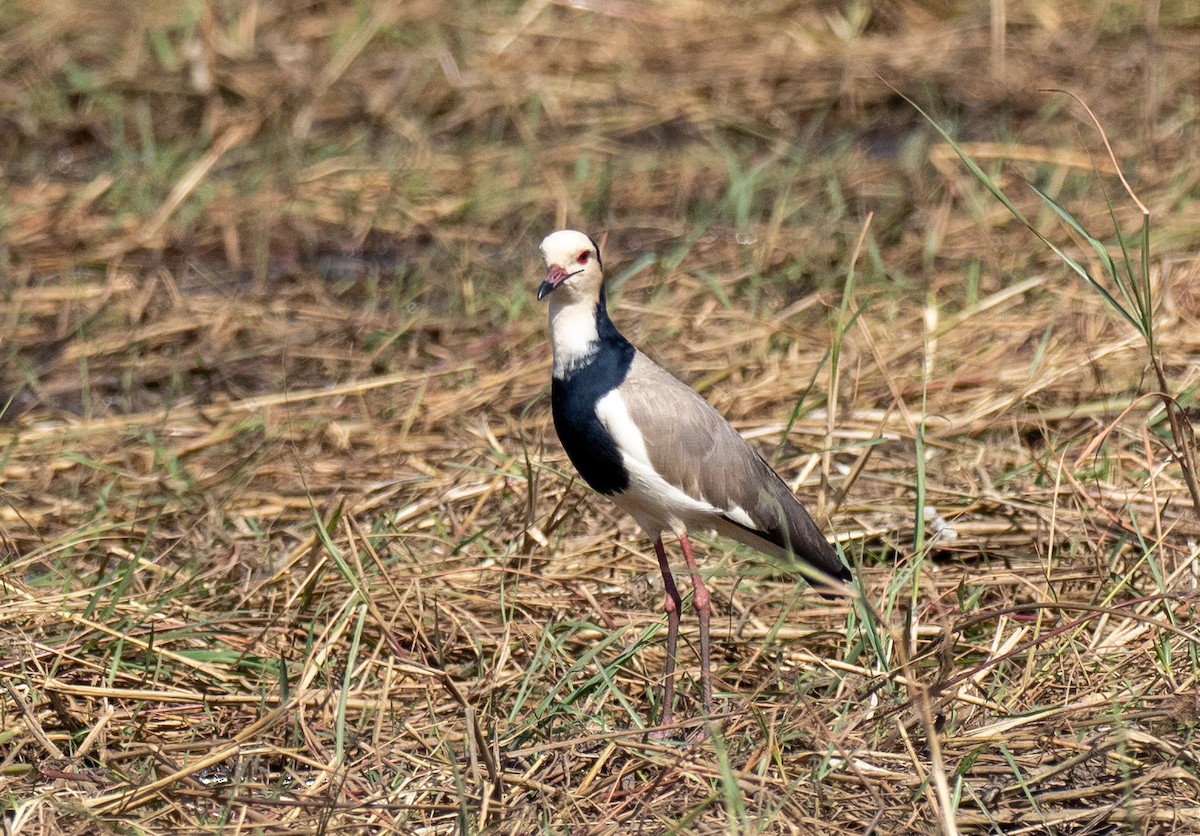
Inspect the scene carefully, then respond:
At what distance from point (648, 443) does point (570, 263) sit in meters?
0.47

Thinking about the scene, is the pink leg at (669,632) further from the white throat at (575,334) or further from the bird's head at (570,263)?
the bird's head at (570,263)

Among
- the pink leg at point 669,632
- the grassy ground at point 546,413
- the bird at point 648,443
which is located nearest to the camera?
the grassy ground at point 546,413

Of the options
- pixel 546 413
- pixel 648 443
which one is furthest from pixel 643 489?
pixel 546 413

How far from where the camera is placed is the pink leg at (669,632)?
3568 mm

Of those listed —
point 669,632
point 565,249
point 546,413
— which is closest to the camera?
point 565,249

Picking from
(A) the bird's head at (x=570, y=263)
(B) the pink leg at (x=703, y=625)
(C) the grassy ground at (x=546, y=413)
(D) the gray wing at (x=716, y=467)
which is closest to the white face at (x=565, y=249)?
(A) the bird's head at (x=570, y=263)

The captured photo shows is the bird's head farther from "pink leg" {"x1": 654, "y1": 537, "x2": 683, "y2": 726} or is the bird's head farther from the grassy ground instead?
"pink leg" {"x1": 654, "y1": 537, "x2": 683, "y2": 726}

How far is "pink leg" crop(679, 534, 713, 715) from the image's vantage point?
3617 mm

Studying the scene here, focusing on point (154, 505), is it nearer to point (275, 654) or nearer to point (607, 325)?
point (275, 654)

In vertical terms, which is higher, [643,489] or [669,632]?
[643,489]

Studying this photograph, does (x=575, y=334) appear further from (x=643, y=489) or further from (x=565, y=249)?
(x=643, y=489)

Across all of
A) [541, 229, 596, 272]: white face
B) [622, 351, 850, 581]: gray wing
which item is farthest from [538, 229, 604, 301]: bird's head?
[622, 351, 850, 581]: gray wing

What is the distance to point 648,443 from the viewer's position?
3.68 meters

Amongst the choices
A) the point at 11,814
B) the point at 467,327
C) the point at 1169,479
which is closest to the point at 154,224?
the point at 467,327
